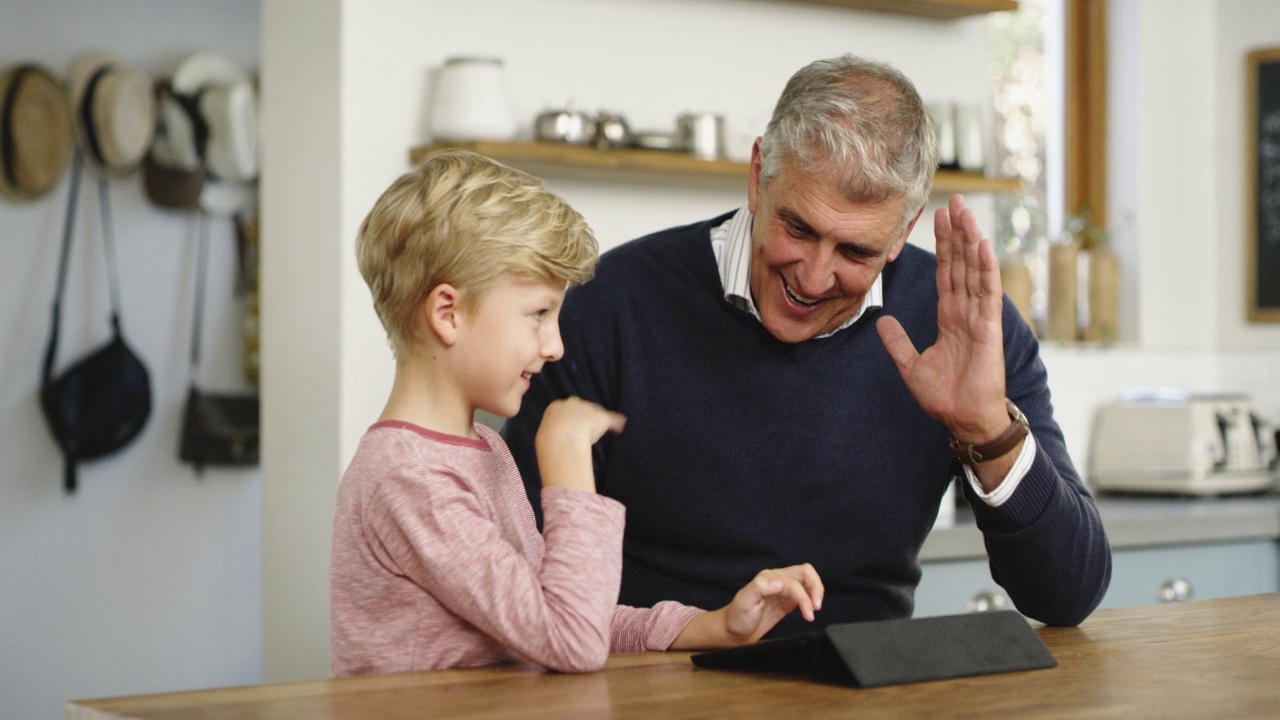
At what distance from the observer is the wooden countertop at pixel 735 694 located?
1021 mm

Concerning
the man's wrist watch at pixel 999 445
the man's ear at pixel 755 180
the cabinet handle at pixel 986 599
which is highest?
the man's ear at pixel 755 180

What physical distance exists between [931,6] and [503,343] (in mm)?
2044

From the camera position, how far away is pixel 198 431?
435 cm

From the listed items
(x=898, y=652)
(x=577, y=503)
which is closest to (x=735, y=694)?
(x=898, y=652)

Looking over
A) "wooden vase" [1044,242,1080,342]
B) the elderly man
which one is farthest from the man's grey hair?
"wooden vase" [1044,242,1080,342]

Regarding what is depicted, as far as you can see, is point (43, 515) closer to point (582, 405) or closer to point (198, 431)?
point (198, 431)

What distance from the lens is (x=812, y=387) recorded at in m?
1.80

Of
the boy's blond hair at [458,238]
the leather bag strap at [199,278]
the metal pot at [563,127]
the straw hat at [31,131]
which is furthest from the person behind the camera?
the leather bag strap at [199,278]

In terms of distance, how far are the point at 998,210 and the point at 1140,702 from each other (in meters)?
2.94

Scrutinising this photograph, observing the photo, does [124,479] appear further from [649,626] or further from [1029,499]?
[1029,499]

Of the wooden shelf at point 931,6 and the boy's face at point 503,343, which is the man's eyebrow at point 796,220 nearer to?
the boy's face at point 503,343

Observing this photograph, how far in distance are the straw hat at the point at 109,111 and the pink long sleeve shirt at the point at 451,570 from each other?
311 cm

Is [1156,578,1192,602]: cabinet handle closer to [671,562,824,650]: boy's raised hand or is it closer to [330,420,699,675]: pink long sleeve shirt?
[671,562,824,650]: boy's raised hand

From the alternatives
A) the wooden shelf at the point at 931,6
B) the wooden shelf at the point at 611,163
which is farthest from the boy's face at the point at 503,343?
the wooden shelf at the point at 931,6
